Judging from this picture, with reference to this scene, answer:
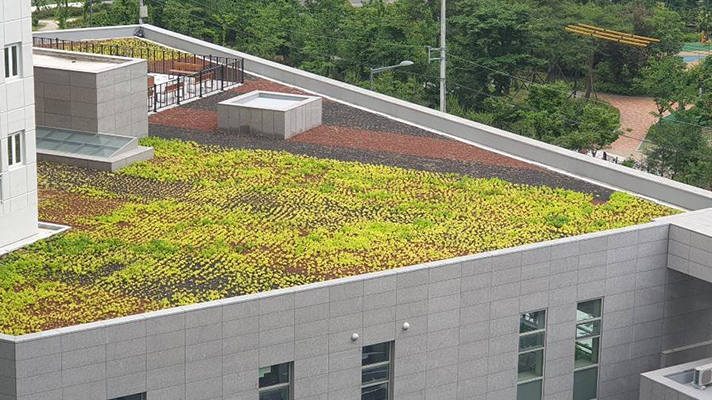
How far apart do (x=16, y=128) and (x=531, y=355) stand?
12.4 metres

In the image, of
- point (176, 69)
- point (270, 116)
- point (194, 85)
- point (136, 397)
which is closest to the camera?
point (136, 397)

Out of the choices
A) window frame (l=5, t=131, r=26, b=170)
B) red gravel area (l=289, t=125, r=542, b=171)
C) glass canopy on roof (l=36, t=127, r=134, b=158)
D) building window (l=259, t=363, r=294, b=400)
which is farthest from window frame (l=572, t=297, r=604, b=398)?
glass canopy on roof (l=36, t=127, r=134, b=158)

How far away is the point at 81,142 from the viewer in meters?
35.2

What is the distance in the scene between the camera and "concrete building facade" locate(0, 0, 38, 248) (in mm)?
28281

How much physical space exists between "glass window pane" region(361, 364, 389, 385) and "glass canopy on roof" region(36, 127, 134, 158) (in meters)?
11.5

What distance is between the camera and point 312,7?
276ft

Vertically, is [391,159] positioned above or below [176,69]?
below

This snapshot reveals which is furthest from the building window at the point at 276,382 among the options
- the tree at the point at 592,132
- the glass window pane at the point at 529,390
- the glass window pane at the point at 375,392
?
the tree at the point at 592,132

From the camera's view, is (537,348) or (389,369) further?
(537,348)

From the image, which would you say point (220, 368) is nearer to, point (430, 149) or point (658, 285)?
point (658, 285)

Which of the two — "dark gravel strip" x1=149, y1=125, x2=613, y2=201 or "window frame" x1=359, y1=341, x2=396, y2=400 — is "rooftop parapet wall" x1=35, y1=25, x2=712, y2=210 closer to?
"dark gravel strip" x1=149, y1=125, x2=613, y2=201

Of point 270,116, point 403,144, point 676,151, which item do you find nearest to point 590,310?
point 403,144

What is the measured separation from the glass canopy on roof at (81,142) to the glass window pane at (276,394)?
37.7ft

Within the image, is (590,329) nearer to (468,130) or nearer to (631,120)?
(468,130)
